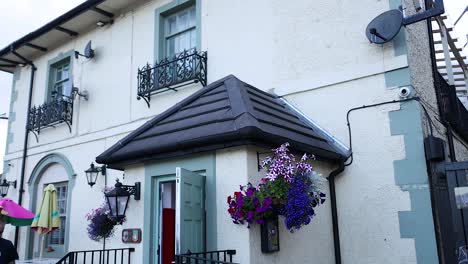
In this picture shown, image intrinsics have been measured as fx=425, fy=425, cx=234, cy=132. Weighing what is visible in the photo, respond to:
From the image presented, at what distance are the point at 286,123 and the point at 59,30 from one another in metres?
7.55

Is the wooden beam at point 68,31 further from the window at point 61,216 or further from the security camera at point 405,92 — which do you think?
the security camera at point 405,92

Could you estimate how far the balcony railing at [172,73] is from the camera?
792cm

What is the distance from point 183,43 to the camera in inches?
343

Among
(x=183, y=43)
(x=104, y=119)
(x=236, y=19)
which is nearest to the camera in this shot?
(x=236, y=19)

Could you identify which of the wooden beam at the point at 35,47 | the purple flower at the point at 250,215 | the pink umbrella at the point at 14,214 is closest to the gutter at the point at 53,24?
the wooden beam at the point at 35,47

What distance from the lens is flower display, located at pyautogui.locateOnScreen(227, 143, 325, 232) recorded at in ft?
14.8

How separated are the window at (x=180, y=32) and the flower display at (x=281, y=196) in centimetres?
442

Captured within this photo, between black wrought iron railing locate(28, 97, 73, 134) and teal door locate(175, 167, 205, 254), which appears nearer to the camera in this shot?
teal door locate(175, 167, 205, 254)

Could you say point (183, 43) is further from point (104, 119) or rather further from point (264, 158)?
point (264, 158)

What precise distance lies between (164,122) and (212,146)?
1249mm

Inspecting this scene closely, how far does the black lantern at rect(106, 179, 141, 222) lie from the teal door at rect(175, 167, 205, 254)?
1.22 m

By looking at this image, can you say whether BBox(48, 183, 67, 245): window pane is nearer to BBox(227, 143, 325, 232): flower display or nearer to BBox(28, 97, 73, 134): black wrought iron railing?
BBox(28, 97, 73, 134): black wrought iron railing

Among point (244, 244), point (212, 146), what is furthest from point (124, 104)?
point (244, 244)

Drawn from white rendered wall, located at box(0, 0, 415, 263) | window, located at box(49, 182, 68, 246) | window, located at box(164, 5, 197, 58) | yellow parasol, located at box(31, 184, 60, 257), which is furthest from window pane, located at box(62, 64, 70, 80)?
window, located at box(164, 5, 197, 58)
